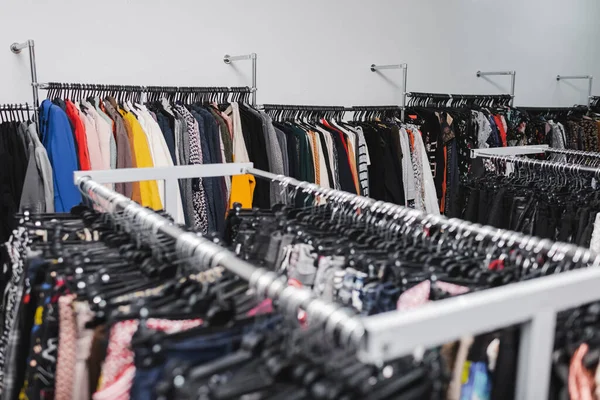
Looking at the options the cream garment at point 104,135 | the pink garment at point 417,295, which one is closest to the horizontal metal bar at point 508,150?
the cream garment at point 104,135

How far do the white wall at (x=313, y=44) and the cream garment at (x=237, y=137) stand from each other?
0.60m

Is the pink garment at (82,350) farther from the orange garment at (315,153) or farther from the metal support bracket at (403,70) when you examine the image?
the metal support bracket at (403,70)

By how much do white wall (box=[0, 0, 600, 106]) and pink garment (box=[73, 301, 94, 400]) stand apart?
2480mm

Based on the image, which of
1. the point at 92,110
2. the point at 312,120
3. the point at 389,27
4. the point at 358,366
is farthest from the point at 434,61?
the point at 358,366

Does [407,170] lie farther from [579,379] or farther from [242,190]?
[579,379]

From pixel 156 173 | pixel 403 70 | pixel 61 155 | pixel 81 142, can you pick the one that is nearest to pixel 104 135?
pixel 81 142

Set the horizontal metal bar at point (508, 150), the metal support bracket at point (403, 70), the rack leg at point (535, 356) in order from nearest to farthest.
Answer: the rack leg at point (535, 356)
the horizontal metal bar at point (508, 150)
the metal support bracket at point (403, 70)

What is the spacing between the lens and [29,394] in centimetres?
120

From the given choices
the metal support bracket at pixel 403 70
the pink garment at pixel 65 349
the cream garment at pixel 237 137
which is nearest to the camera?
the pink garment at pixel 65 349

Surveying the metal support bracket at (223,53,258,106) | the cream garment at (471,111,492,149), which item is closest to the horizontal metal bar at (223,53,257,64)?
the metal support bracket at (223,53,258,106)

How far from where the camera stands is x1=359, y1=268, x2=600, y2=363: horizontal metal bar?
2.41 ft

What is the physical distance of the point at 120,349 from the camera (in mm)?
1001

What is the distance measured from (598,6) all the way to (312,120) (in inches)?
171

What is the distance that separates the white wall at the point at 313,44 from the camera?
3305mm
